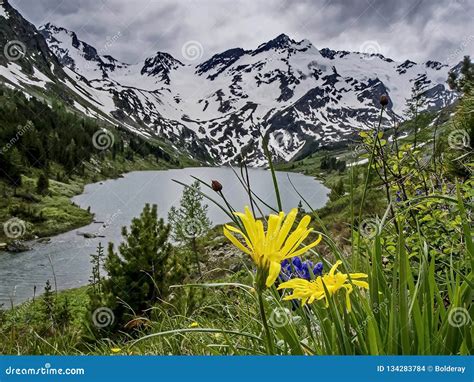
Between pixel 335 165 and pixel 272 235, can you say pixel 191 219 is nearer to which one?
pixel 335 165

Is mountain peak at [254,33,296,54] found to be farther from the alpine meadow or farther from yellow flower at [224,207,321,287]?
yellow flower at [224,207,321,287]

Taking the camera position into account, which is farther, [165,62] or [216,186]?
[165,62]

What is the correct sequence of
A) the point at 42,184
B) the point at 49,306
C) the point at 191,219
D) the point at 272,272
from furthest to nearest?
the point at 42,184 < the point at 191,219 < the point at 49,306 < the point at 272,272

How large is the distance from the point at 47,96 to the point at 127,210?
223ft

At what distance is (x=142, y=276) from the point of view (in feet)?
16.4

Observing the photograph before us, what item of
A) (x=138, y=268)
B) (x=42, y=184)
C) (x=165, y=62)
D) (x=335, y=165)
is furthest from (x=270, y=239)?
(x=42, y=184)

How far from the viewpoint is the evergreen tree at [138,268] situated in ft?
15.9

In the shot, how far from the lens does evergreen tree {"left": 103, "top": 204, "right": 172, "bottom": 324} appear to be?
484cm

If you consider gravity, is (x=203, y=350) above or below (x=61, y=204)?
below

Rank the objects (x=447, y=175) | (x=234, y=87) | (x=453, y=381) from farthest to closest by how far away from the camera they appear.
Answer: (x=234, y=87), (x=447, y=175), (x=453, y=381)

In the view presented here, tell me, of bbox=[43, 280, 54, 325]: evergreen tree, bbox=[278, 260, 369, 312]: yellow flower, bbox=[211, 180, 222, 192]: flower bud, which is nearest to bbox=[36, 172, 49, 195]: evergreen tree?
bbox=[43, 280, 54, 325]: evergreen tree

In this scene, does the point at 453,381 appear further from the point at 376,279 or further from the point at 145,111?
the point at 145,111

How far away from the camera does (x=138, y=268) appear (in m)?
5.05

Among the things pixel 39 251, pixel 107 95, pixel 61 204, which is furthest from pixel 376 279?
pixel 107 95
